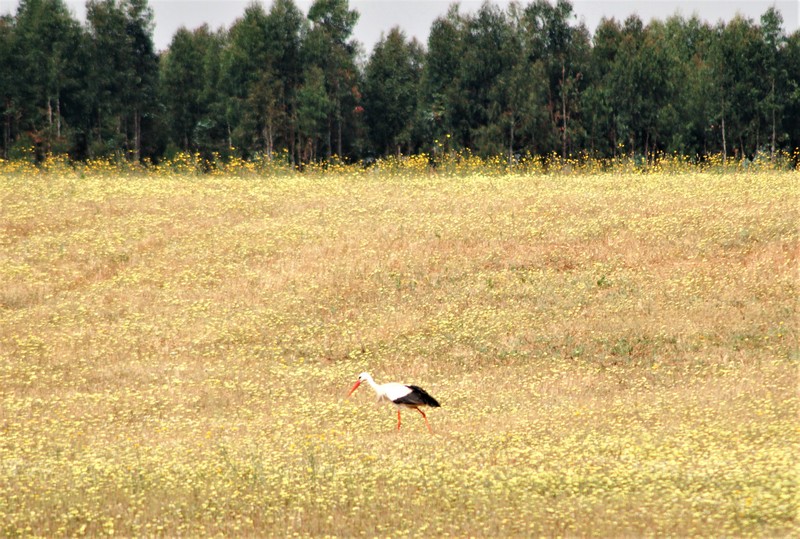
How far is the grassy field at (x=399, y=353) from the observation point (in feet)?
39.6

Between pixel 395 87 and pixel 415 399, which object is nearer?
pixel 415 399

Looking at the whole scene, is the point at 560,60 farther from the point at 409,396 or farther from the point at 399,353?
the point at 409,396

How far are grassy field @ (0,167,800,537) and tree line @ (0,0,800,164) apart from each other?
3298 centimetres

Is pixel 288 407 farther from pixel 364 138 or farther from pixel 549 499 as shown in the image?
pixel 364 138

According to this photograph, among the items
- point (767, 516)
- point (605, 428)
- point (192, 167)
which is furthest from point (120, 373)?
point (192, 167)

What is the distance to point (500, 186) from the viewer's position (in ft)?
113

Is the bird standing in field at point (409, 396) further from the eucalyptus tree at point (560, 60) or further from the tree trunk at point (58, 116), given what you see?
the tree trunk at point (58, 116)

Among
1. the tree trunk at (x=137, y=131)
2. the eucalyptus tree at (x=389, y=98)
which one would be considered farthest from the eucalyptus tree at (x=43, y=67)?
the eucalyptus tree at (x=389, y=98)

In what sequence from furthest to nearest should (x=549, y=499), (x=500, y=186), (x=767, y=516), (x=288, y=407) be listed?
1. (x=500, y=186)
2. (x=288, y=407)
3. (x=549, y=499)
4. (x=767, y=516)

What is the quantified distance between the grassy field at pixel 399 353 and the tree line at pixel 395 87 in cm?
3298

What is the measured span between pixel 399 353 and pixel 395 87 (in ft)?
216

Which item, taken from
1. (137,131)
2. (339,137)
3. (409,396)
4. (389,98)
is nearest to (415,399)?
(409,396)

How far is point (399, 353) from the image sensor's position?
21422mm

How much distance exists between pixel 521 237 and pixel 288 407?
483 inches
